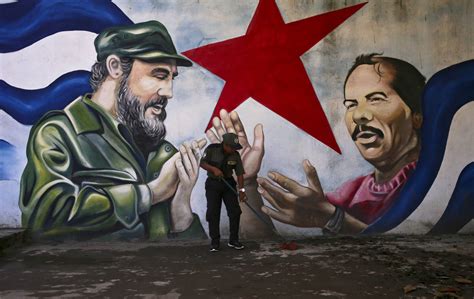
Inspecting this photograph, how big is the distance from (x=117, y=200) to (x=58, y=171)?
0.95 metres

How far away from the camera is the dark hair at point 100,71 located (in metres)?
7.01

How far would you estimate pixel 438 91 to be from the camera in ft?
23.7

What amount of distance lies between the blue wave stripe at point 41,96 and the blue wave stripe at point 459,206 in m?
Answer: 5.59

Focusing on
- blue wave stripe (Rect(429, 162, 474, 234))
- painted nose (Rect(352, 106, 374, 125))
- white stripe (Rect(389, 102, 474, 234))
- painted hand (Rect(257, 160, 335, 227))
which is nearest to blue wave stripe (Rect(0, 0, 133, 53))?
painted hand (Rect(257, 160, 335, 227))

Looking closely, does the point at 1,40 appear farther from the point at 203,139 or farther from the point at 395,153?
the point at 395,153

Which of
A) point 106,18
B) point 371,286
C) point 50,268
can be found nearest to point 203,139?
point 106,18

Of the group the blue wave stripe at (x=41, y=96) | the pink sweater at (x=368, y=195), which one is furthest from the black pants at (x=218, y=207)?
the blue wave stripe at (x=41, y=96)

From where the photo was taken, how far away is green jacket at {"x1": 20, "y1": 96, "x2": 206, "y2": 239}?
6.97 m

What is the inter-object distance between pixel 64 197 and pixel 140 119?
5.17ft

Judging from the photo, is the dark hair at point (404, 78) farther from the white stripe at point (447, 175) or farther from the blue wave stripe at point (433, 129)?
the white stripe at point (447, 175)

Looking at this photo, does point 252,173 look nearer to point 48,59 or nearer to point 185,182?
point 185,182

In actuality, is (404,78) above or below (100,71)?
below

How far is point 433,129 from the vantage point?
720 cm

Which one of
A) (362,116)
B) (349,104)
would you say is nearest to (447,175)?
(362,116)
